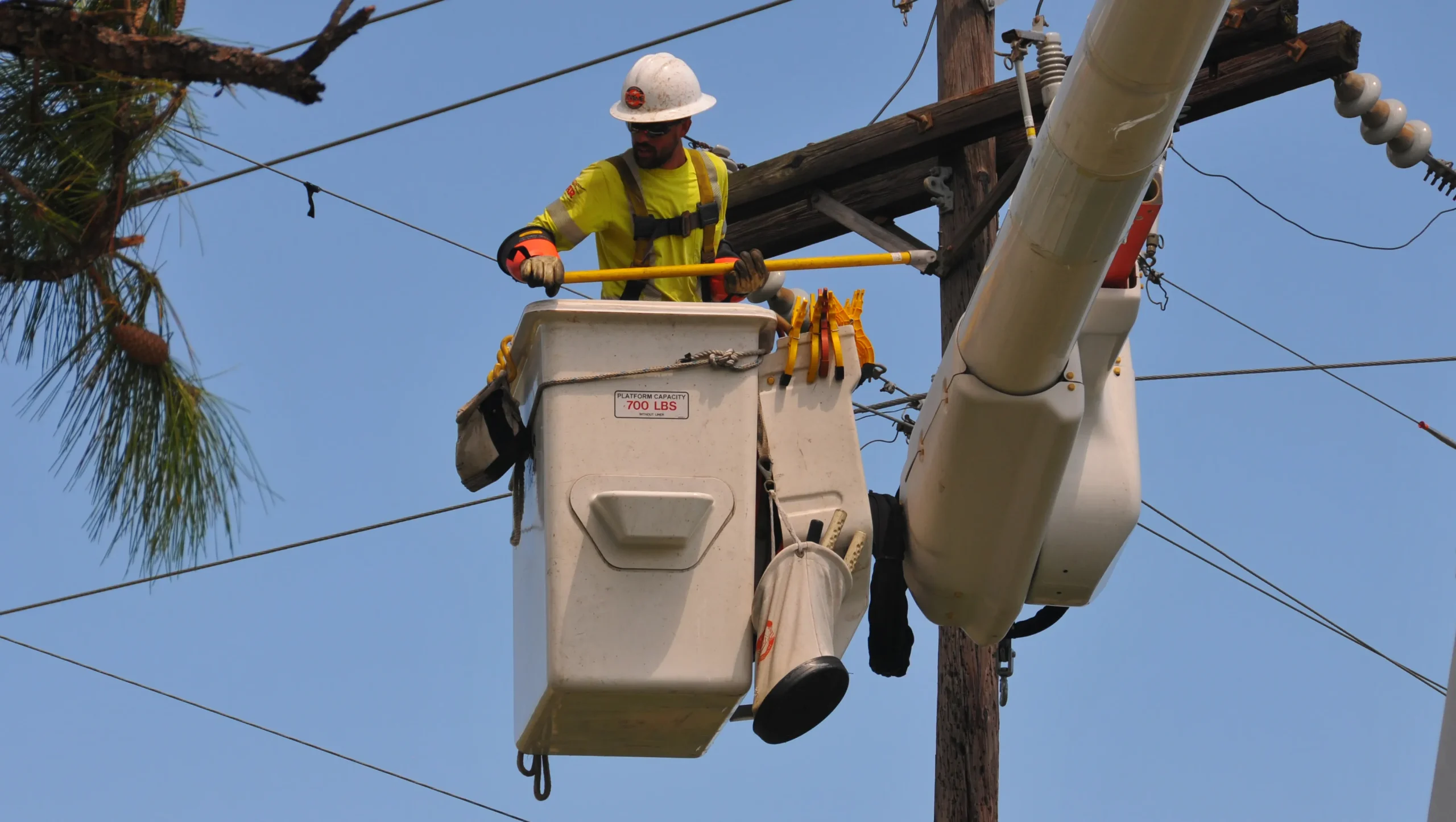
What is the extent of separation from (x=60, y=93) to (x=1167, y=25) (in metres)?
2.19

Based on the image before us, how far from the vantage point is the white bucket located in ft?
17.9

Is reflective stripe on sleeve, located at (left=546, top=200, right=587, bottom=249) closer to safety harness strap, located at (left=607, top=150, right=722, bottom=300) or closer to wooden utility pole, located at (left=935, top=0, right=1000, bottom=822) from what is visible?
safety harness strap, located at (left=607, top=150, right=722, bottom=300)

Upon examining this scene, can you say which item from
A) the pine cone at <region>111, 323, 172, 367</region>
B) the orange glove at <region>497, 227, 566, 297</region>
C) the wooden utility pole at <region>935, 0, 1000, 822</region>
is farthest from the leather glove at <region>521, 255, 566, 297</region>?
the wooden utility pole at <region>935, 0, 1000, 822</region>

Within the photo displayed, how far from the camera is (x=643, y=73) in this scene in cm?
651

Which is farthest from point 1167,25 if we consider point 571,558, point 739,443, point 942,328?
point 942,328

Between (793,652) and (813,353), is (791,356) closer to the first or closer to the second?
(813,353)

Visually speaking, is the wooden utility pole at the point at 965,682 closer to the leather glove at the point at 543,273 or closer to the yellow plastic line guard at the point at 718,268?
the yellow plastic line guard at the point at 718,268

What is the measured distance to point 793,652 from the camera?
18.0 feet

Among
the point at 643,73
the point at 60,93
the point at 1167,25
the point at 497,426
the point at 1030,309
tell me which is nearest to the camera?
the point at 60,93

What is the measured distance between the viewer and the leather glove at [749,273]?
597 cm

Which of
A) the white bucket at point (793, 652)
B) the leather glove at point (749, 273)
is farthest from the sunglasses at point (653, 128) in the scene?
the white bucket at point (793, 652)

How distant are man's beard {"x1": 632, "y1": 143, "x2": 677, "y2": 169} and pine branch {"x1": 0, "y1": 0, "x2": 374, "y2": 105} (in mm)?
3176

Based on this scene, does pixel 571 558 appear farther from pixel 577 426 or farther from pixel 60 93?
pixel 60 93

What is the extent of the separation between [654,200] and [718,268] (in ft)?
1.73
